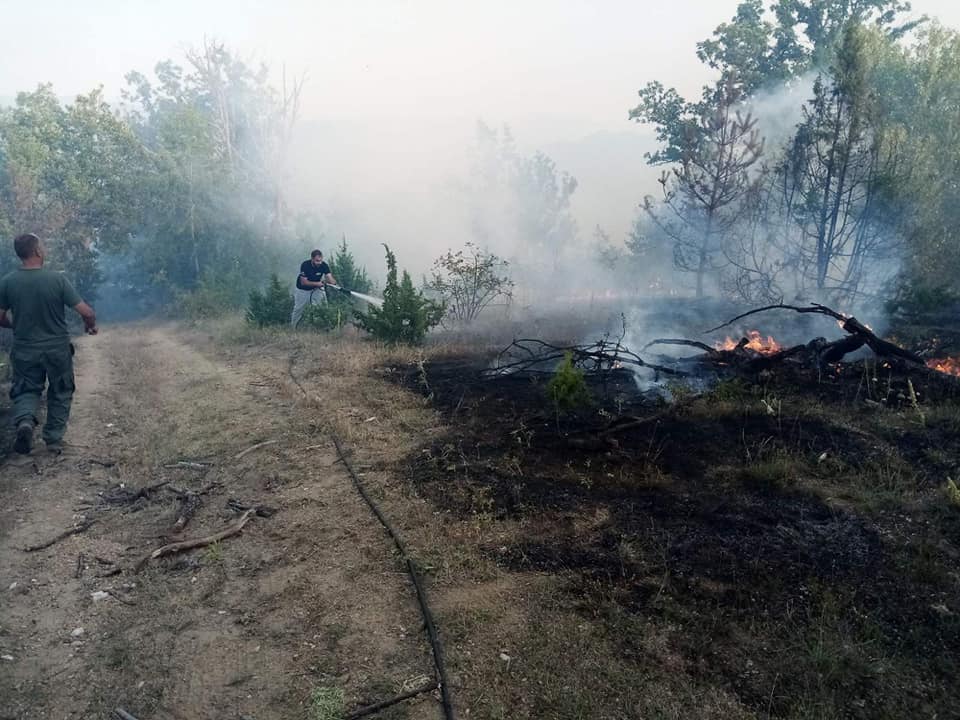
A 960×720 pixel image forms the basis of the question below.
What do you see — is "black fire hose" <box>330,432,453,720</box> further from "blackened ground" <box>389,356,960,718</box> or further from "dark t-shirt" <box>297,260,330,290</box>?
"dark t-shirt" <box>297,260,330,290</box>

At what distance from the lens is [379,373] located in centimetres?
891

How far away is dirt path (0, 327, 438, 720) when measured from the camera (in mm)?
2928

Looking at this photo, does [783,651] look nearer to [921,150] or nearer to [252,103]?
[921,150]

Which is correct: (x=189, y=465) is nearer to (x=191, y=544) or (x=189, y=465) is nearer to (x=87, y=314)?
(x=191, y=544)

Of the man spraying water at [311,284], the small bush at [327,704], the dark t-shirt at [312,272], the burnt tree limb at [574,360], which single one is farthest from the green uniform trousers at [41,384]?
the dark t-shirt at [312,272]

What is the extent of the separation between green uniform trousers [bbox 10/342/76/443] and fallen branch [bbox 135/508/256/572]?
2.83 meters

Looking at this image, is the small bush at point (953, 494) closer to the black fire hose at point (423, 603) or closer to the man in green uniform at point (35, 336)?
the black fire hose at point (423, 603)

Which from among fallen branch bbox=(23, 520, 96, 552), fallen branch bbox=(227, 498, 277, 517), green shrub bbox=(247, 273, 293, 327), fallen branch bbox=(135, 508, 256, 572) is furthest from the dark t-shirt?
fallen branch bbox=(135, 508, 256, 572)

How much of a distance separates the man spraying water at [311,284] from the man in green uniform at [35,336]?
5.92 metres

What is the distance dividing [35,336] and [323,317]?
21.7 feet

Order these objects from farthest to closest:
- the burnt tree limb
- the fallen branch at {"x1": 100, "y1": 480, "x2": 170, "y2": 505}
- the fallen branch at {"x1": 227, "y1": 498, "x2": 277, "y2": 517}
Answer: the burnt tree limb < the fallen branch at {"x1": 100, "y1": 480, "x2": 170, "y2": 505} < the fallen branch at {"x1": 227, "y1": 498, "x2": 277, "y2": 517}

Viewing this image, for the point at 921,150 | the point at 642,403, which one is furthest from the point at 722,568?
the point at 921,150

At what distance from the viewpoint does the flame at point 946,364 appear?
7944mm

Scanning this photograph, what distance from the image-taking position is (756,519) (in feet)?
14.3
